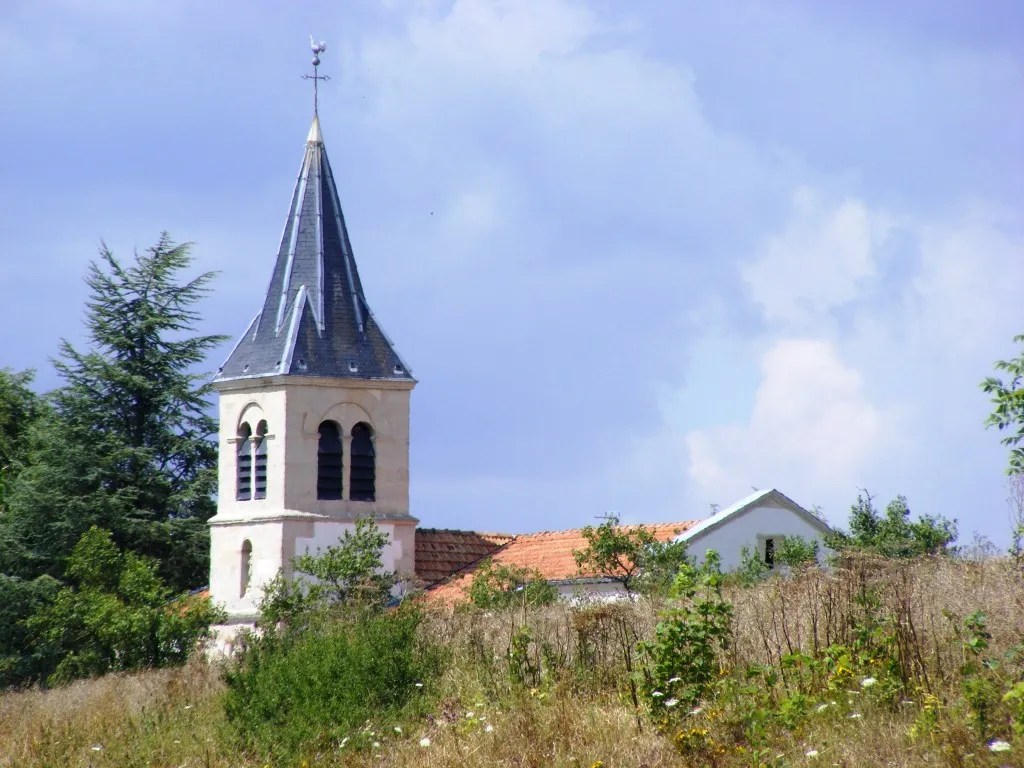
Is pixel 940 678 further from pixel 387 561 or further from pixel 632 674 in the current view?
pixel 387 561

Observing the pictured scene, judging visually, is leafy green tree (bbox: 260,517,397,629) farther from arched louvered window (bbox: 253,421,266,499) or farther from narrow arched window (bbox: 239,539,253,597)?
arched louvered window (bbox: 253,421,266,499)

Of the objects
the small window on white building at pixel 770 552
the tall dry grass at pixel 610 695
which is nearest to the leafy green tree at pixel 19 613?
the small window on white building at pixel 770 552

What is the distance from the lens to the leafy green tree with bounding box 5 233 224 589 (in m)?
42.9

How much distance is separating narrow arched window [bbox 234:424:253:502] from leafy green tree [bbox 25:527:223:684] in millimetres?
3441

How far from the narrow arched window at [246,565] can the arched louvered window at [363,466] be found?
2.56 meters

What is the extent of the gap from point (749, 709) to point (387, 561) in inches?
936

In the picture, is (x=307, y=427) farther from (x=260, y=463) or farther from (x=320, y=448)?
(x=260, y=463)

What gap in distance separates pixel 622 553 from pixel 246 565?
9.61 metres

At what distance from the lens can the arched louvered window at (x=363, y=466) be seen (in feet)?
120

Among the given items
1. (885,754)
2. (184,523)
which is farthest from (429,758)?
(184,523)

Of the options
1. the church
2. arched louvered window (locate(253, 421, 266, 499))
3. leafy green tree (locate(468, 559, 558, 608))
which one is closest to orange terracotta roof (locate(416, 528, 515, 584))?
the church

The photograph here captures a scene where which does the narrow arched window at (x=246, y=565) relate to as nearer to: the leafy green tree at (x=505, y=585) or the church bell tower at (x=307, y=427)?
the church bell tower at (x=307, y=427)

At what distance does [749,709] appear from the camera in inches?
510

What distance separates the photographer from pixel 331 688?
17094mm
